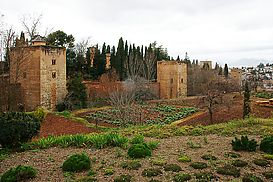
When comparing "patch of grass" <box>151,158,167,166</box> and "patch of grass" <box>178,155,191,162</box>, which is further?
"patch of grass" <box>178,155,191,162</box>

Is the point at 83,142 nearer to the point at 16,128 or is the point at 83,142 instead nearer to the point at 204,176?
the point at 16,128

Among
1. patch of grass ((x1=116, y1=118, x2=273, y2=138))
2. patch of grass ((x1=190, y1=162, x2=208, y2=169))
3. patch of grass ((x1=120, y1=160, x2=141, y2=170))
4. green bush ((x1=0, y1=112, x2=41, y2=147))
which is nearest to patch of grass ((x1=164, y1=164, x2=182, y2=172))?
patch of grass ((x1=190, y1=162, x2=208, y2=169))

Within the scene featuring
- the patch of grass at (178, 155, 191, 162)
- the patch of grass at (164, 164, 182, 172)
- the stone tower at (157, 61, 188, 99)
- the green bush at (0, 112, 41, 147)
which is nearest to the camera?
the patch of grass at (164, 164, 182, 172)

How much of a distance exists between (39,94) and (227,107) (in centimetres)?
1479

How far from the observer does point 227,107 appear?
22375 mm

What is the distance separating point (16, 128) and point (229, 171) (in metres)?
5.72

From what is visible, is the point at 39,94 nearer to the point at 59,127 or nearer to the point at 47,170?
the point at 59,127

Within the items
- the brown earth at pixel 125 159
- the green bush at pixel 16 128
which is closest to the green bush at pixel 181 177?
the brown earth at pixel 125 159

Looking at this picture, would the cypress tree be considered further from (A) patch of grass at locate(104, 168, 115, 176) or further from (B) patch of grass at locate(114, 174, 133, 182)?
(B) patch of grass at locate(114, 174, 133, 182)

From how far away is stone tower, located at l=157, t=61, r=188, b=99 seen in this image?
109 ft

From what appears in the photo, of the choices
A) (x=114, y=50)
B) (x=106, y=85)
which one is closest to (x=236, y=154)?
(x=106, y=85)

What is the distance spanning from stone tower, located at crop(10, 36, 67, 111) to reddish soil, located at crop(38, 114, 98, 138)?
13.0 feet

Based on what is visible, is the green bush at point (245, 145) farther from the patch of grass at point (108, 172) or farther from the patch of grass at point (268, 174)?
the patch of grass at point (108, 172)

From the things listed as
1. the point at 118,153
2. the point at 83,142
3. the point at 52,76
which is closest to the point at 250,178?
the point at 118,153
